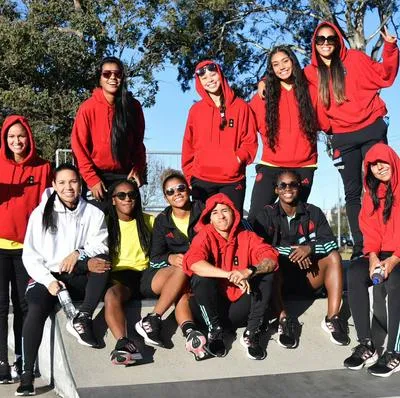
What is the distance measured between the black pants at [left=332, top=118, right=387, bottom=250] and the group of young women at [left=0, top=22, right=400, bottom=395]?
1cm

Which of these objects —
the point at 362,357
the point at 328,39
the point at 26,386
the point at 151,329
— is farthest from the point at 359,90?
the point at 26,386

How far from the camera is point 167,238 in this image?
577 centimetres

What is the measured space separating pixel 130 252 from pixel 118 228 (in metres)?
0.24

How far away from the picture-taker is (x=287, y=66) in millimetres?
6234

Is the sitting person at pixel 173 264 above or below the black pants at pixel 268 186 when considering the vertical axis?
below

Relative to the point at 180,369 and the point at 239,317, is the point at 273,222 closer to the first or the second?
the point at 239,317

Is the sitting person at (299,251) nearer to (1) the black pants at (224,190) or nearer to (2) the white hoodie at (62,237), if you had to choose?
(1) the black pants at (224,190)

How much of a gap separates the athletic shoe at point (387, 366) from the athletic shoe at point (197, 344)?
133 cm

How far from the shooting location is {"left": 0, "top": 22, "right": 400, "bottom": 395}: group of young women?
525 centimetres

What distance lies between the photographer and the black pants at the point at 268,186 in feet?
20.6

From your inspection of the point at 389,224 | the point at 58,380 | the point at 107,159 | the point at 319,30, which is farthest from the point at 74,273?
the point at 319,30

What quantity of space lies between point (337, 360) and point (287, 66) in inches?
110

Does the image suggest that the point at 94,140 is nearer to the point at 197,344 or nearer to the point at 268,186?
the point at 268,186

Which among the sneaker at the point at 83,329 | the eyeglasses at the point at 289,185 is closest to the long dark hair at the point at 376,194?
the eyeglasses at the point at 289,185
